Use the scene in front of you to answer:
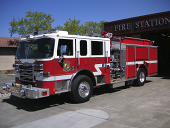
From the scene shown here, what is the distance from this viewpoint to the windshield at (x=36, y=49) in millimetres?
6184

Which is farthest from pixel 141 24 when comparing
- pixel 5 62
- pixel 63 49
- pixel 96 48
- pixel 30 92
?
pixel 5 62

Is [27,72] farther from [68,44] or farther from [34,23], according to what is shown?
[34,23]

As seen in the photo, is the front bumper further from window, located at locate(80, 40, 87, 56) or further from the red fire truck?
window, located at locate(80, 40, 87, 56)

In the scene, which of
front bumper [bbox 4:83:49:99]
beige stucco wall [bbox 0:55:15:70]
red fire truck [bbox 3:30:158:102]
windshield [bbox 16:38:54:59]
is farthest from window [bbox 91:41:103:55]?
beige stucco wall [bbox 0:55:15:70]

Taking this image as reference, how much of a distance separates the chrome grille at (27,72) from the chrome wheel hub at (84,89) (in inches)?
71.1

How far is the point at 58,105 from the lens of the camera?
22.6 feet

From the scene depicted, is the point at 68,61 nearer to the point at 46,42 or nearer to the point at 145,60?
the point at 46,42

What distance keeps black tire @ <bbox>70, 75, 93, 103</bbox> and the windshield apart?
1442mm

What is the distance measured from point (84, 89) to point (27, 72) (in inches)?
87.8

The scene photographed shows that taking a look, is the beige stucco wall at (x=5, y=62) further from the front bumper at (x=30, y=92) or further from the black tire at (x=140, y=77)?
the front bumper at (x=30, y=92)

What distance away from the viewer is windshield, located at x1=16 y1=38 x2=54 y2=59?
618 centimetres

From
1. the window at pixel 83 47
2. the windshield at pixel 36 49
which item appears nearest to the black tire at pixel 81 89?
the window at pixel 83 47

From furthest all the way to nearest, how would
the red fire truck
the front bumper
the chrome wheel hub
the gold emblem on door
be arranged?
1. the chrome wheel hub
2. the gold emblem on door
3. the red fire truck
4. the front bumper

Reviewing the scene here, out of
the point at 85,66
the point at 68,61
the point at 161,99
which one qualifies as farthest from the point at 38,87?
the point at 161,99
